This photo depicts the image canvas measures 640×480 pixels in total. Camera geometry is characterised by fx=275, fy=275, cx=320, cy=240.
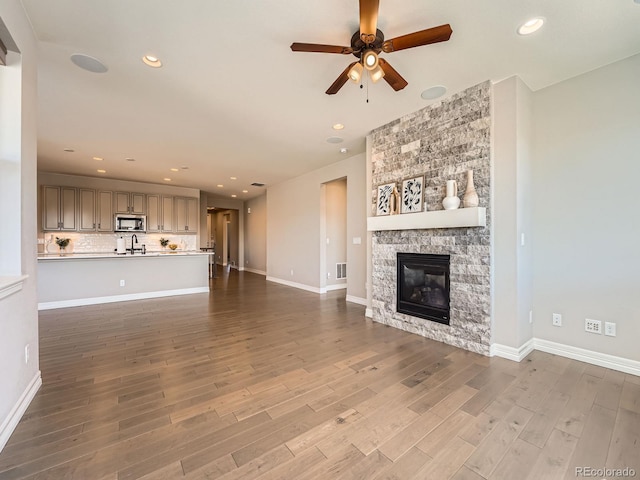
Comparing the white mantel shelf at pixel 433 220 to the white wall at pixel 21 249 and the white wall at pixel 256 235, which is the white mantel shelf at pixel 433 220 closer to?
the white wall at pixel 21 249

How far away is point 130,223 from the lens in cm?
734

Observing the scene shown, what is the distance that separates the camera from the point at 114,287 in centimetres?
537

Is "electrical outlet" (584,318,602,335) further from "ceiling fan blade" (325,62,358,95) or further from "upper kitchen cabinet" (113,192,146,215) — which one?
"upper kitchen cabinet" (113,192,146,215)

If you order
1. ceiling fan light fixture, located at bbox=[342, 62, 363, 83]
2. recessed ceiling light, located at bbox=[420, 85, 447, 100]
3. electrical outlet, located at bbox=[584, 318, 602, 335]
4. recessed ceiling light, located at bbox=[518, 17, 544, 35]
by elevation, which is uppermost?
recessed ceiling light, located at bbox=[420, 85, 447, 100]

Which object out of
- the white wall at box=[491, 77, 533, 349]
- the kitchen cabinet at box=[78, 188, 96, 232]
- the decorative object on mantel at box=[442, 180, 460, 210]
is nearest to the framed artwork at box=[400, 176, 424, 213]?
the decorative object on mantel at box=[442, 180, 460, 210]

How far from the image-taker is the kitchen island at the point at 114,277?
4805 mm

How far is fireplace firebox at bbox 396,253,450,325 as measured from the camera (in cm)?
329

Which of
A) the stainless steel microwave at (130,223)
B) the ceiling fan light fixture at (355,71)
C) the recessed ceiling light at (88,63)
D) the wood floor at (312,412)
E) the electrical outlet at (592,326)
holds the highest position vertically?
the recessed ceiling light at (88,63)

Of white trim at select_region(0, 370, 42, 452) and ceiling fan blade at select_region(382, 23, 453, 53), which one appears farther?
ceiling fan blade at select_region(382, 23, 453, 53)

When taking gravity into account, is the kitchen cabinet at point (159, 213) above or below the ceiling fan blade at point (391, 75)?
below

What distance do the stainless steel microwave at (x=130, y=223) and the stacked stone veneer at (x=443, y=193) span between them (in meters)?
6.71

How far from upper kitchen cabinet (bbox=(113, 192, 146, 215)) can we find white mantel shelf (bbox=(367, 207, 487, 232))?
21.7 feet

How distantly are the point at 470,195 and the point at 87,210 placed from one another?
328 inches

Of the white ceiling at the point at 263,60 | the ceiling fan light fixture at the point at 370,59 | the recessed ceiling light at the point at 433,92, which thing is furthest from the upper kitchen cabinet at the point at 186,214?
the ceiling fan light fixture at the point at 370,59
